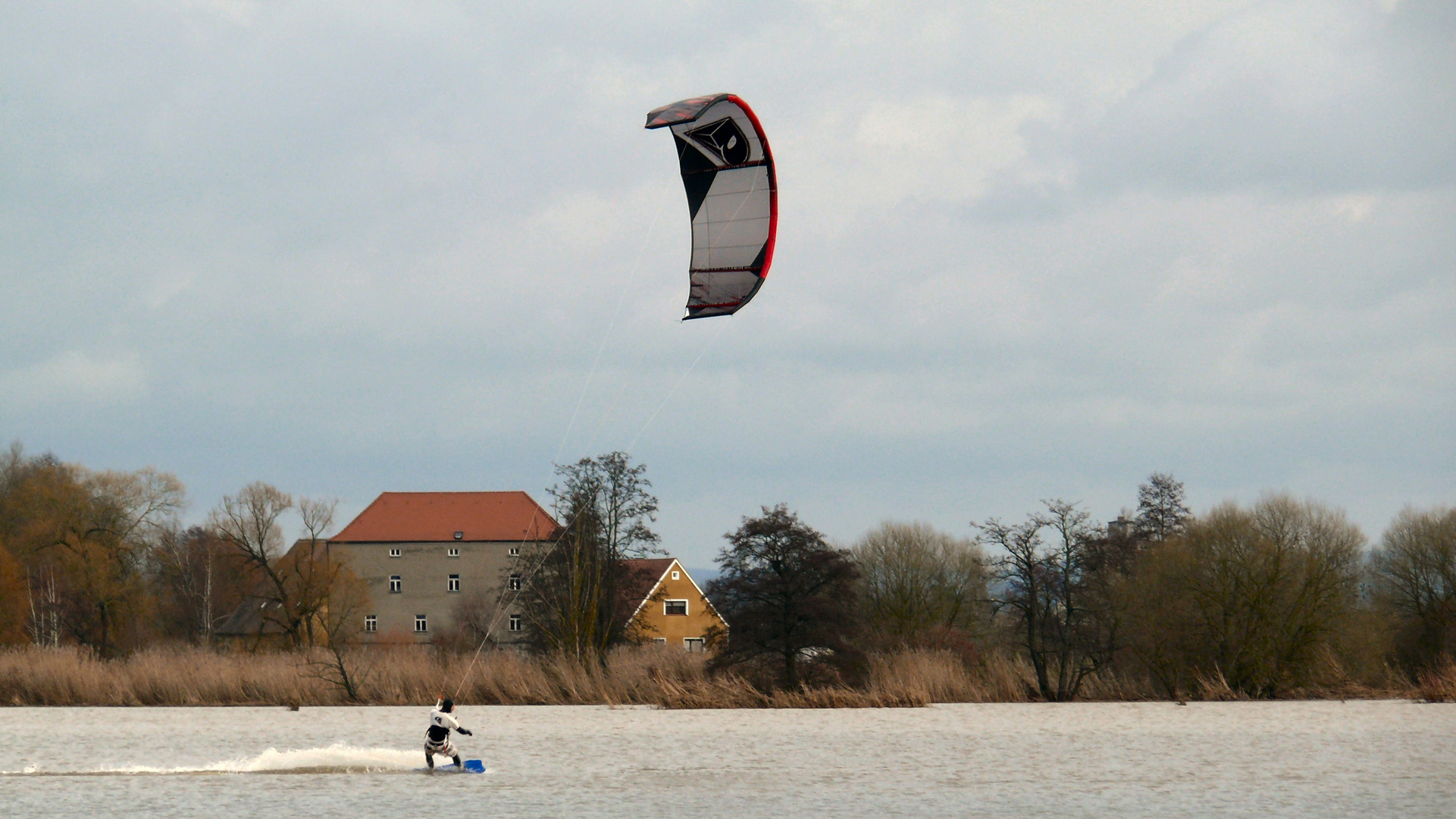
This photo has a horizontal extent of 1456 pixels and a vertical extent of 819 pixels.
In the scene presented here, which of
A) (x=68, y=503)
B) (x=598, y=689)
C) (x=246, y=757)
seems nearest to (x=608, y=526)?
(x=598, y=689)

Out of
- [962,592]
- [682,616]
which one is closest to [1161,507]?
[962,592]

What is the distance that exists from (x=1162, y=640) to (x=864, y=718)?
7482 millimetres

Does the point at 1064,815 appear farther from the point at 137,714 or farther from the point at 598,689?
the point at 137,714

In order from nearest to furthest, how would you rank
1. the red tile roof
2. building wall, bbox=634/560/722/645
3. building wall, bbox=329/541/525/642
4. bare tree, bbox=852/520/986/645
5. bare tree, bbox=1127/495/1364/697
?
bare tree, bbox=1127/495/1364/697 < the red tile roof < bare tree, bbox=852/520/986/645 < building wall, bbox=329/541/525/642 < building wall, bbox=634/560/722/645

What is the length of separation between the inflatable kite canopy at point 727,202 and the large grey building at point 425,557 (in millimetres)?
48224

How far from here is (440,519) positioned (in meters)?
64.5

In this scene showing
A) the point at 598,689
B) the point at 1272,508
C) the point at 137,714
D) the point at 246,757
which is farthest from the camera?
the point at 1272,508

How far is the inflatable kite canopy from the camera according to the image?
566 inches

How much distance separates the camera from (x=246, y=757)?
45.2ft

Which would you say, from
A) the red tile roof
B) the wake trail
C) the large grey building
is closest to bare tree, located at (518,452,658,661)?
the red tile roof

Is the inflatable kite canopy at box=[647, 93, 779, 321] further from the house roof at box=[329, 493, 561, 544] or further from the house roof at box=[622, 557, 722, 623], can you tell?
the house roof at box=[329, 493, 561, 544]

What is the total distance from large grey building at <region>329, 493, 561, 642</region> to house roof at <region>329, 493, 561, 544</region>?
0.04 meters

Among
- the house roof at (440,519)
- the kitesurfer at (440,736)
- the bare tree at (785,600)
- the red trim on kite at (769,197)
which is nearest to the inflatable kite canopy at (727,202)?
the red trim on kite at (769,197)

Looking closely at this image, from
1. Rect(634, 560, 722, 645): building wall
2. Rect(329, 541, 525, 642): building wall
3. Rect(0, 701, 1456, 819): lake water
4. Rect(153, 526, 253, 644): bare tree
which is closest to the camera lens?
Rect(0, 701, 1456, 819): lake water
